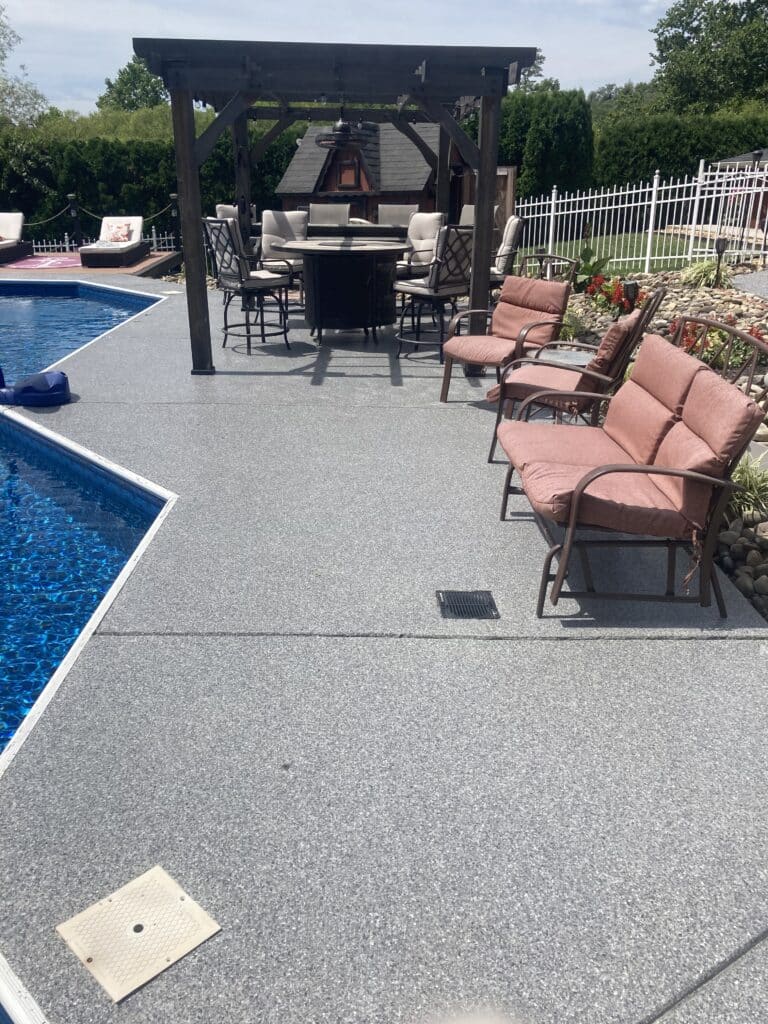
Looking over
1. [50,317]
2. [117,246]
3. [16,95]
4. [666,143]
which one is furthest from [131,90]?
[50,317]

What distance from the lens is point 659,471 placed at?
320cm

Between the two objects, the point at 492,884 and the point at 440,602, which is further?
the point at 440,602

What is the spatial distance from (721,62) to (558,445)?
49.6 metres

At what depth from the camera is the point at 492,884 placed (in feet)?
7.12

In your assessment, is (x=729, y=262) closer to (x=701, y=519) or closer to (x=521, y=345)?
(x=521, y=345)

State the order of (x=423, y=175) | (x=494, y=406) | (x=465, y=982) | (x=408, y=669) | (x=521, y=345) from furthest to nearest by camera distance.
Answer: (x=423, y=175), (x=494, y=406), (x=521, y=345), (x=408, y=669), (x=465, y=982)

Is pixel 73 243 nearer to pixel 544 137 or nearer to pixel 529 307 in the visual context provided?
pixel 544 137

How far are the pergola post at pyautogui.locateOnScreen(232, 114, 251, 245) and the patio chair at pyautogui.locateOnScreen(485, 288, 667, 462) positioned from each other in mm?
7228

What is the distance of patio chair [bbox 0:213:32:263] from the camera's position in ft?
58.4

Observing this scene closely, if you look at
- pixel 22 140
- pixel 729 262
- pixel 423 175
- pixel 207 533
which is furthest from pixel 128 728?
pixel 22 140

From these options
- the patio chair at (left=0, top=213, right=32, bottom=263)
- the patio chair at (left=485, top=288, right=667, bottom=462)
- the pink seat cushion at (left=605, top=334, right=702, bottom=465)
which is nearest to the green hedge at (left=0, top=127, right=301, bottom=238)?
the patio chair at (left=0, top=213, right=32, bottom=263)

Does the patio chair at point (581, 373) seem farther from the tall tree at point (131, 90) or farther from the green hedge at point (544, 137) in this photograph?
the tall tree at point (131, 90)

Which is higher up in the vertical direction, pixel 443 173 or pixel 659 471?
pixel 443 173

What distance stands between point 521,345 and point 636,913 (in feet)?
14.9
